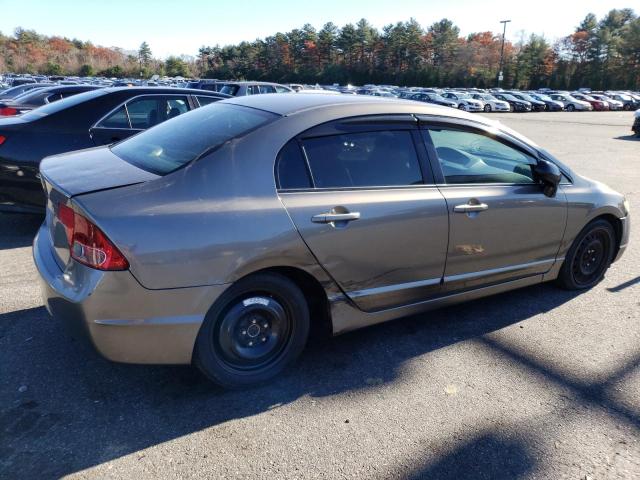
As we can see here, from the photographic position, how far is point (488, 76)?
256 ft

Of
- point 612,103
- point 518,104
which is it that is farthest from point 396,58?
point 518,104

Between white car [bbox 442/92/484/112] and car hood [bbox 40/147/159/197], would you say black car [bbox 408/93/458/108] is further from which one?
car hood [bbox 40/147/159/197]

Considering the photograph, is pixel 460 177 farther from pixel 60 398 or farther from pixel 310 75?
pixel 310 75

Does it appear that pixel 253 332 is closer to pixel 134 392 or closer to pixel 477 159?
pixel 134 392

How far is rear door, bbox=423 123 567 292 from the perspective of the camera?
3.43 meters

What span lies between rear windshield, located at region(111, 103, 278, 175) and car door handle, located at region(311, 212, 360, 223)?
25.8 inches

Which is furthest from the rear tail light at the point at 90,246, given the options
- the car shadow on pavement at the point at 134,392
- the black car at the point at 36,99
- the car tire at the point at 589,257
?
the black car at the point at 36,99

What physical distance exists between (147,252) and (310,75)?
316 ft

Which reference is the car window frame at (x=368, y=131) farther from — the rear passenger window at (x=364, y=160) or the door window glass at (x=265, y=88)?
the door window glass at (x=265, y=88)

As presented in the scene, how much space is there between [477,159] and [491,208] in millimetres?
459

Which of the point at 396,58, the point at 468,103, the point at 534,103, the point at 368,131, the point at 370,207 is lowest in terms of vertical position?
the point at 534,103

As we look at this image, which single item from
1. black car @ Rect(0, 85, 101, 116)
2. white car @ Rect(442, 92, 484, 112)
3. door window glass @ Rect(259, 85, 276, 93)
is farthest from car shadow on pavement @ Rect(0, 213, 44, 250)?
white car @ Rect(442, 92, 484, 112)

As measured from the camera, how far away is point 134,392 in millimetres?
2812

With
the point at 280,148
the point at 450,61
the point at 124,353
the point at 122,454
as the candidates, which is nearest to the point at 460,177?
the point at 280,148
